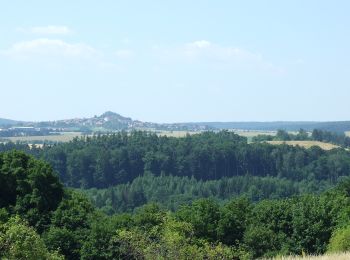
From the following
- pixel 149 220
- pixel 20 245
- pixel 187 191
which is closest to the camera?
pixel 20 245

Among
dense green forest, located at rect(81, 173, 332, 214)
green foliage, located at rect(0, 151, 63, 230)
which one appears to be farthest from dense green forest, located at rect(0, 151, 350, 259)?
dense green forest, located at rect(81, 173, 332, 214)

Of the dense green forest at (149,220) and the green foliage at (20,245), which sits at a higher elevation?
the green foliage at (20,245)

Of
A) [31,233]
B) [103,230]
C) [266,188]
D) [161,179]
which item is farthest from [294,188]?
[31,233]

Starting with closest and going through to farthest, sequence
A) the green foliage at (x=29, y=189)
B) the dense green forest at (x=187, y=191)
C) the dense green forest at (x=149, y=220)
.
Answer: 1. the dense green forest at (x=149, y=220)
2. the green foliage at (x=29, y=189)
3. the dense green forest at (x=187, y=191)

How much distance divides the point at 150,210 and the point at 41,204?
931 cm

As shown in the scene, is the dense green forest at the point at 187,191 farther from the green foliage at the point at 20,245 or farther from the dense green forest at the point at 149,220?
the green foliage at the point at 20,245

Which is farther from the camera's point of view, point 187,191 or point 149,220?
point 187,191

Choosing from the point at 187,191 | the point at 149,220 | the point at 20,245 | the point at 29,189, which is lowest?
the point at 187,191

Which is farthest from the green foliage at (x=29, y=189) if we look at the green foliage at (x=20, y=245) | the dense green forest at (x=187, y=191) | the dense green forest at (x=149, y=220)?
the dense green forest at (x=187, y=191)

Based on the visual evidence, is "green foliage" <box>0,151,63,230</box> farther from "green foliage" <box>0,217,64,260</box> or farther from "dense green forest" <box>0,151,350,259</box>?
"green foliage" <box>0,217,64,260</box>

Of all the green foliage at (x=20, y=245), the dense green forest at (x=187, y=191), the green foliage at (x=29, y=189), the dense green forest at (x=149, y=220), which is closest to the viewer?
the green foliage at (x=20, y=245)

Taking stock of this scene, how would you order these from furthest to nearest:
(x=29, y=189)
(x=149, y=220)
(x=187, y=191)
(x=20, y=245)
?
1. (x=187, y=191)
2. (x=29, y=189)
3. (x=149, y=220)
4. (x=20, y=245)

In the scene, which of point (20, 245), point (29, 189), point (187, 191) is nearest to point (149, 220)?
point (29, 189)

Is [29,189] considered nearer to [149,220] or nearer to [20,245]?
[149,220]
